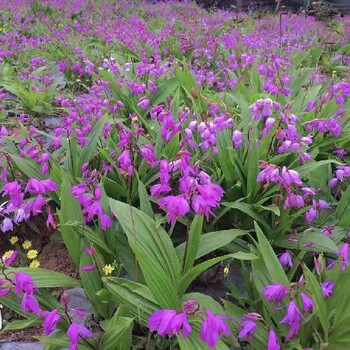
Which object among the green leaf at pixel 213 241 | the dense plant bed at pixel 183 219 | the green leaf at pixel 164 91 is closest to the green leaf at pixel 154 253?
the dense plant bed at pixel 183 219

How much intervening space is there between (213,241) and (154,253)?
0.32 m

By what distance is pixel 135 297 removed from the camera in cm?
185

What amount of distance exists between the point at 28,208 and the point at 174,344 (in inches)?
35.1

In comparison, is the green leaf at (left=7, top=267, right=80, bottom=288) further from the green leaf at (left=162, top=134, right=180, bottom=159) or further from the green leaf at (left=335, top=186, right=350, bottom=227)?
the green leaf at (left=335, top=186, right=350, bottom=227)

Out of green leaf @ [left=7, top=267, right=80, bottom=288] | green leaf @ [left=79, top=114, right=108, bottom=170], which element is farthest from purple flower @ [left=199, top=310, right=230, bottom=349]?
green leaf @ [left=79, top=114, right=108, bottom=170]

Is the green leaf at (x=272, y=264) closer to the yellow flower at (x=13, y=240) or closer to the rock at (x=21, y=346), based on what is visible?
the rock at (x=21, y=346)

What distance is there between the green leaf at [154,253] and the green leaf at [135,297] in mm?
97

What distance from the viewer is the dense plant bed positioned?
1714mm

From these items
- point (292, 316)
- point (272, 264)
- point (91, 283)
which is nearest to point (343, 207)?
point (272, 264)

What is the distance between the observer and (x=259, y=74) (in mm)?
4414

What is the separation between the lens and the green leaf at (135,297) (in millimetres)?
1834

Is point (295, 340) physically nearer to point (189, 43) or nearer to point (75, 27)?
point (189, 43)

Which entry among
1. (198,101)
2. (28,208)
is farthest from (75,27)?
(28,208)

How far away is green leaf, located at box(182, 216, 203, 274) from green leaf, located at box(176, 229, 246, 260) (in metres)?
0.08
